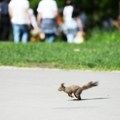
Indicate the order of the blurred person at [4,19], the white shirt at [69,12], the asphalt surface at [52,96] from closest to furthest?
the asphalt surface at [52,96]
the blurred person at [4,19]
the white shirt at [69,12]

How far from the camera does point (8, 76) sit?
14617 millimetres

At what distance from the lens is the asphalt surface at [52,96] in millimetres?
10609

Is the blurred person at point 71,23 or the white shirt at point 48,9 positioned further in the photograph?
the blurred person at point 71,23

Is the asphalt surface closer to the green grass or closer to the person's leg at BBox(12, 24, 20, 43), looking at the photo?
the green grass

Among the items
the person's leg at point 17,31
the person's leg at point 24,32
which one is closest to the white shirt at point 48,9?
the person's leg at point 24,32

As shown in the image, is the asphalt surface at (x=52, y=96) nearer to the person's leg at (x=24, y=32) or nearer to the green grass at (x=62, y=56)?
the green grass at (x=62, y=56)

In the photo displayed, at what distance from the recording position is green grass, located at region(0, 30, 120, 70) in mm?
15984

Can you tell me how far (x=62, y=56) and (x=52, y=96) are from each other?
4950 millimetres

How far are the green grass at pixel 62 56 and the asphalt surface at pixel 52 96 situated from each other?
54cm

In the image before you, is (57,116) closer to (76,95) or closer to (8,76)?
(76,95)

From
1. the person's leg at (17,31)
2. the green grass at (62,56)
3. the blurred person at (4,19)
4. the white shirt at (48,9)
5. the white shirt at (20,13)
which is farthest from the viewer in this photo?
the blurred person at (4,19)

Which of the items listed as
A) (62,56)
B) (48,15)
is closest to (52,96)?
(62,56)

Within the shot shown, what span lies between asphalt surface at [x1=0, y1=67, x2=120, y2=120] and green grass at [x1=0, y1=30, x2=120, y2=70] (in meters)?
0.54

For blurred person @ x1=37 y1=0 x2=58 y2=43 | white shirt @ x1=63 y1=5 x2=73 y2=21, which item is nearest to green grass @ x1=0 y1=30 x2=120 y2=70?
blurred person @ x1=37 y1=0 x2=58 y2=43
